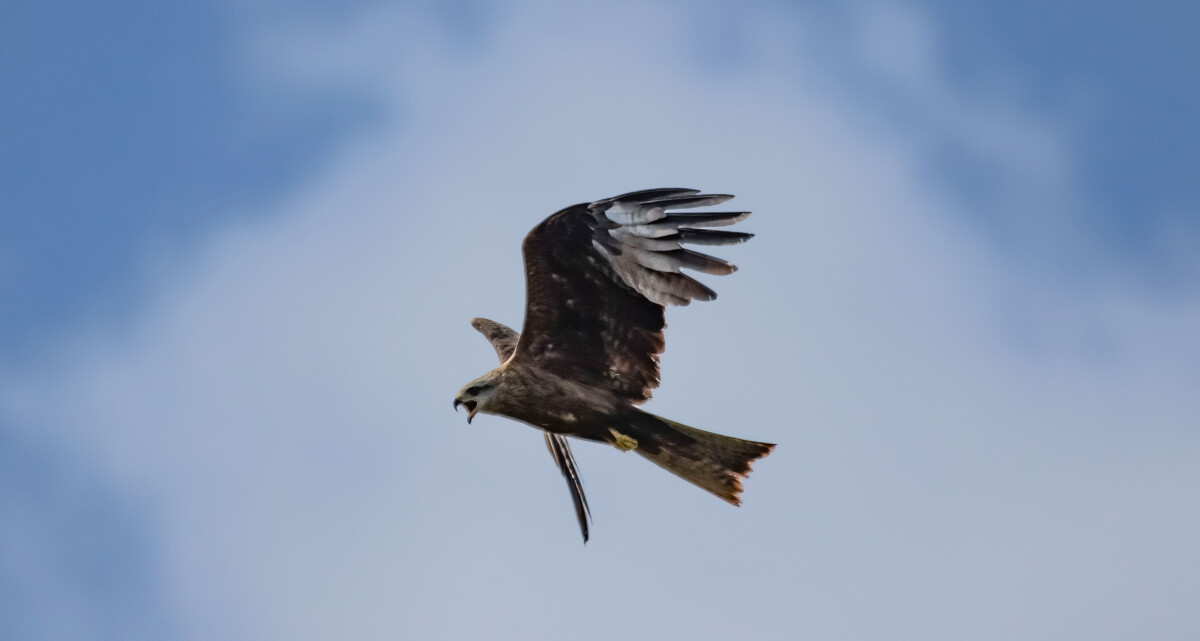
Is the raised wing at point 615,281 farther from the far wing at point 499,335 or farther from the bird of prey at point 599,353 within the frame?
the far wing at point 499,335

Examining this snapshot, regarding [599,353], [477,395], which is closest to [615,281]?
[599,353]

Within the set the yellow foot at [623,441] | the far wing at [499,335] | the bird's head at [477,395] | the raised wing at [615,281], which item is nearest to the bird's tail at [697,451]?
the yellow foot at [623,441]

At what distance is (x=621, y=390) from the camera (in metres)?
13.9

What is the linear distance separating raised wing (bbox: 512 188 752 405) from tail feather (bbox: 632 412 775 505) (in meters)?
0.31

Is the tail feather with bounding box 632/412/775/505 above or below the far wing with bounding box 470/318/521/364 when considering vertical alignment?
below

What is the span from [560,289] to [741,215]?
172cm

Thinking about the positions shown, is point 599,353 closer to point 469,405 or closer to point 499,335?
point 469,405

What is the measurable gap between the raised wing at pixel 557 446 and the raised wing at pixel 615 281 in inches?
36.0

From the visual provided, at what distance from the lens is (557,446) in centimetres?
1536

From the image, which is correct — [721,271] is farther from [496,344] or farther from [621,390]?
[496,344]

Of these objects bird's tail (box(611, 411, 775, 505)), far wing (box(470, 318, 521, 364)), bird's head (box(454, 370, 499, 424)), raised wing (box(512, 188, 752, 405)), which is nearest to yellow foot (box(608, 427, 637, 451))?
bird's tail (box(611, 411, 775, 505))

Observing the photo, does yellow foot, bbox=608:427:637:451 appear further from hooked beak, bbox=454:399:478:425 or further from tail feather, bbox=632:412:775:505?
hooked beak, bbox=454:399:478:425

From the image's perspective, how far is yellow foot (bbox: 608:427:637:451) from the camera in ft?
45.5

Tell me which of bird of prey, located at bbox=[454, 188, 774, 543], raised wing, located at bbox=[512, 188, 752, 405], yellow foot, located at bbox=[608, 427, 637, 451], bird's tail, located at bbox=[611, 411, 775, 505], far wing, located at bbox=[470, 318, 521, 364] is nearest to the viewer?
raised wing, located at bbox=[512, 188, 752, 405]
